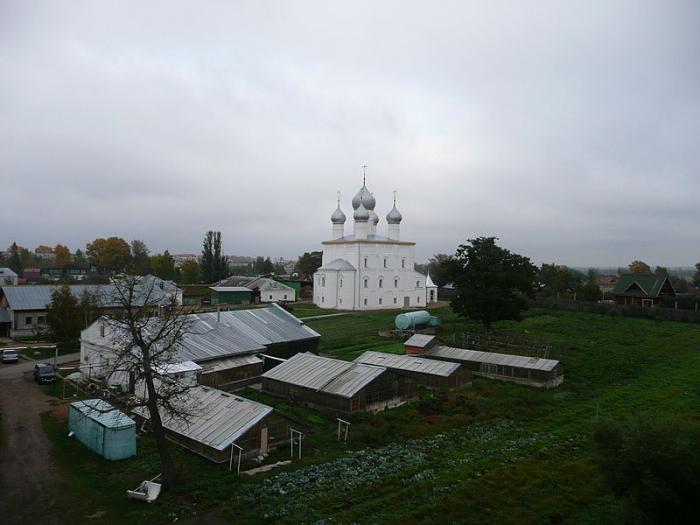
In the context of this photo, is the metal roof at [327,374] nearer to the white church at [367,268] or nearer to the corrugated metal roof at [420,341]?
the corrugated metal roof at [420,341]

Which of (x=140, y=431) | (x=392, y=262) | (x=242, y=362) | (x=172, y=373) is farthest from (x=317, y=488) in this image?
(x=392, y=262)

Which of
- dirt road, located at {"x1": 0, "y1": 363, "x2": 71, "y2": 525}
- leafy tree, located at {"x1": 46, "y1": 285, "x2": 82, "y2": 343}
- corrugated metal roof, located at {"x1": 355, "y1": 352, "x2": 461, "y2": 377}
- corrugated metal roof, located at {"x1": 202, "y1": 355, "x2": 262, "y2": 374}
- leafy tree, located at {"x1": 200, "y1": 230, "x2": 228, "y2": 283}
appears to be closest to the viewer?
dirt road, located at {"x1": 0, "y1": 363, "x2": 71, "y2": 525}

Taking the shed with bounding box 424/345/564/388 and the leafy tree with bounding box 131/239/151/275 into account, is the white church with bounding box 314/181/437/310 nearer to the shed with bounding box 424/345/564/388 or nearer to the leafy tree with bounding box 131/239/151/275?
the shed with bounding box 424/345/564/388

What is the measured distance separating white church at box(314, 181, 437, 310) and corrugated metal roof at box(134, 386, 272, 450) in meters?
43.4

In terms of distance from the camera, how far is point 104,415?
17.9 meters

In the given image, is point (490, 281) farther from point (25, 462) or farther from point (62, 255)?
point (62, 255)

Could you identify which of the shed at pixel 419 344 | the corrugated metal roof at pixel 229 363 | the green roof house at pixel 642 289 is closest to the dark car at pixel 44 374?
the corrugated metal roof at pixel 229 363

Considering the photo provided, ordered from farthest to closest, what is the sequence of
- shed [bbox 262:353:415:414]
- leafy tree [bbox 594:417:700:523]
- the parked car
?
the parked car
shed [bbox 262:353:415:414]
leafy tree [bbox 594:417:700:523]

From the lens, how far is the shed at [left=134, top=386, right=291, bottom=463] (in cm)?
1652

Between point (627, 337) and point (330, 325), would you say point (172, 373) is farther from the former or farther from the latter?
point (627, 337)

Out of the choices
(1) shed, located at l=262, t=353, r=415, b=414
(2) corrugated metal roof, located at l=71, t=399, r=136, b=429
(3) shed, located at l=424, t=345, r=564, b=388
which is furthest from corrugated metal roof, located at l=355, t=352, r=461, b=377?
(2) corrugated metal roof, located at l=71, t=399, r=136, b=429

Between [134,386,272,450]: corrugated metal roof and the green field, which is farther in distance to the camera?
[134,386,272,450]: corrugated metal roof

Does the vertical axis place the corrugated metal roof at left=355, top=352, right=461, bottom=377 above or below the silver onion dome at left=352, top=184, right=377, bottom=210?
below

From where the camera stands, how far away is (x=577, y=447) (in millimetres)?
17875
